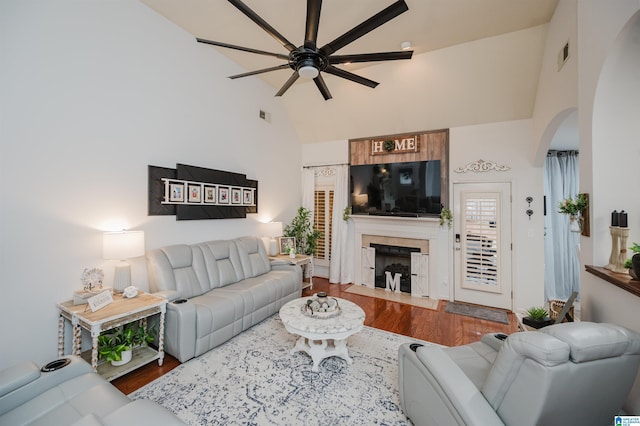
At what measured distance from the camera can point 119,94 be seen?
2752mm

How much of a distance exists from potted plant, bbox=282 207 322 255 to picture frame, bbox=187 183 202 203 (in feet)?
6.68

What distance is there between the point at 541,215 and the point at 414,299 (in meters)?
2.28

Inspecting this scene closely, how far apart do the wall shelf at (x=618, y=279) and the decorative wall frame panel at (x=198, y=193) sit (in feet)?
13.4

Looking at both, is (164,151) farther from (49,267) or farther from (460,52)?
(460,52)

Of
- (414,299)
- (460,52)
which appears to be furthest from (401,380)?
(460,52)

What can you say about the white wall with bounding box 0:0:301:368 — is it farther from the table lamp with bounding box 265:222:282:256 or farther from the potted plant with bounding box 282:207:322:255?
the potted plant with bounding box 282:207:322:255

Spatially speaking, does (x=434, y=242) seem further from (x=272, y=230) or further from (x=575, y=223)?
(x=272, y=230)

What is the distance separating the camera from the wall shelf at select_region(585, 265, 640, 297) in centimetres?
152

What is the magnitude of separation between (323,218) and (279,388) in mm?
3749

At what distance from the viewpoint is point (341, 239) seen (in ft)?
17.4

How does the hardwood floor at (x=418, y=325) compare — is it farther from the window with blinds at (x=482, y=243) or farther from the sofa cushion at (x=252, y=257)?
the sofa cushion at (x=252, y=257)

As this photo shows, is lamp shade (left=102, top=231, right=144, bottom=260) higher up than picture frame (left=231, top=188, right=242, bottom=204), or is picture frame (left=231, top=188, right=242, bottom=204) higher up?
picture frame (left=231, top=188, right=242, bottom=204)

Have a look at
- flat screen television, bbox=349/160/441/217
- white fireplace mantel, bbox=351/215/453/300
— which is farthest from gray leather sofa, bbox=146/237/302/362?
white fireplace mantel, bbox=351/215/453/300

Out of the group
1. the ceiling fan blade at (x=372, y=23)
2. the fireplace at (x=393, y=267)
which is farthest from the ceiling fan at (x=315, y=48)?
the fireplace at (x=393, y=267)
